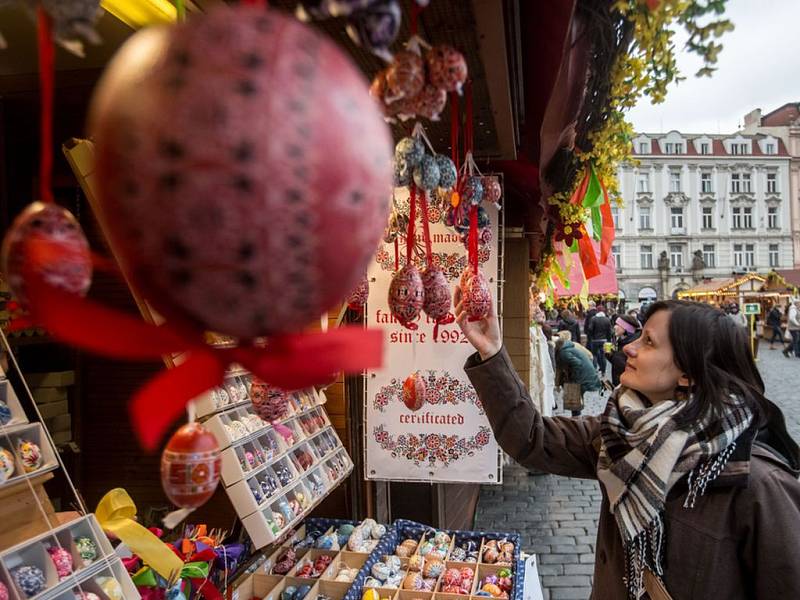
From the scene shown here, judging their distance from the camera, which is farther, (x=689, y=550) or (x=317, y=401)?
(x=317, y=401)

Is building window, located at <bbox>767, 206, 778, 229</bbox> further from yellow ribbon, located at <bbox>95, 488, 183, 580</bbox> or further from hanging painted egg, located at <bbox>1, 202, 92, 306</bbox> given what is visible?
hanging painted egg, located at <bbox>1, 202, 92, 306</bbox>

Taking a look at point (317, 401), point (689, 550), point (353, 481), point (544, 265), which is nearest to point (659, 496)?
point (689, 550)

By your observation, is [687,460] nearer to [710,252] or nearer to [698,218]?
[698,218]

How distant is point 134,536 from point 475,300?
1.37 m

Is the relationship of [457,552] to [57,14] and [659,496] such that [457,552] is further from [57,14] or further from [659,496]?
[57,14]

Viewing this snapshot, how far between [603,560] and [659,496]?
0.50 m

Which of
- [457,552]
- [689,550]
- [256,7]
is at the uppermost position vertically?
[256,7]

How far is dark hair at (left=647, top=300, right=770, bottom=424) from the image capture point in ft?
5.92

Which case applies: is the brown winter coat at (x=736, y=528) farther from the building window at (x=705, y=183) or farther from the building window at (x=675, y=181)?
the building window at (x=705, y=183)

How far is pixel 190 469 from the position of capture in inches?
31.7

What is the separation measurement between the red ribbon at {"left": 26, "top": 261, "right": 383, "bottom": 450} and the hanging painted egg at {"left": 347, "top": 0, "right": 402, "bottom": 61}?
1.07ft

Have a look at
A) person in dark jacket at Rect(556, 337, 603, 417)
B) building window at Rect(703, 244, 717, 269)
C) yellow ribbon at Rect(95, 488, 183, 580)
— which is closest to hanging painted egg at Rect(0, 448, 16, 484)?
yellow ribbon at Rect(95, 488, 183, 580)

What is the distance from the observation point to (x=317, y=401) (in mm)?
3281

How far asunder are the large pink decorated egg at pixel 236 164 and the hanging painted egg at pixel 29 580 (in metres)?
1.27
